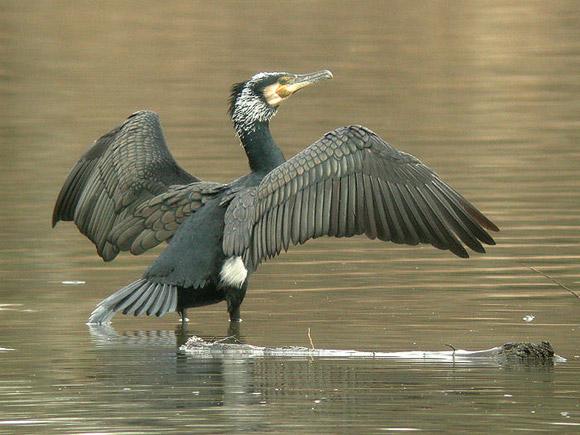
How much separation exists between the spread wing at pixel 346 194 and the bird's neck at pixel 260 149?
25.4 inches

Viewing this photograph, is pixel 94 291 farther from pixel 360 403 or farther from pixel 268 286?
pixel 360 403

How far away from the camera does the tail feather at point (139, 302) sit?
33.9 ft

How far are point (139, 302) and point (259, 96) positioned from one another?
5.35 ft

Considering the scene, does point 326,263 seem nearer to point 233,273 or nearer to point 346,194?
point 233,273

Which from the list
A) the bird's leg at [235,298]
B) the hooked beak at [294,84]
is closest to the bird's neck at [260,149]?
the hooked beak at [294,84]

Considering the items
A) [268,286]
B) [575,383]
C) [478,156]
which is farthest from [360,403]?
[478,156]

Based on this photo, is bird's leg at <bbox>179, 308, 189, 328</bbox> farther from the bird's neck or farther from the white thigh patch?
the bird's neck

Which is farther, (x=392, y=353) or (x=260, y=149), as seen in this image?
(x=260, y=149)

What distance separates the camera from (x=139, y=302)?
10375 millimetres

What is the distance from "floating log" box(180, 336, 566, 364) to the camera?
9047mm

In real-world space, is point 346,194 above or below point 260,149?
below

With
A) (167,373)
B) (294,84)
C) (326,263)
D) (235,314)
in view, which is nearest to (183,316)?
(235,314)

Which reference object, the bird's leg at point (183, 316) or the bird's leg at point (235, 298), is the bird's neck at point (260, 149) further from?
the bird's leg at point (183, 316)

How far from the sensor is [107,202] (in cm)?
1178
